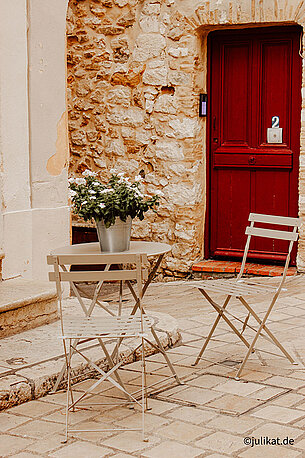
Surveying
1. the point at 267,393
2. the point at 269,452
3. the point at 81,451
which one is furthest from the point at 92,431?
the point at 267,393

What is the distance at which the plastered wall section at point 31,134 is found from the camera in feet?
18.1

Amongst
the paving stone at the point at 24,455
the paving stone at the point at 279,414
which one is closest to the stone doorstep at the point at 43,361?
Answer: the paving stone at the point at 24,455

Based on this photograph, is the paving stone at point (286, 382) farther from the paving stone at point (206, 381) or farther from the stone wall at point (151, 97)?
the stone wall at point (151, 97)

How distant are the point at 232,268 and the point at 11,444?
182 inches

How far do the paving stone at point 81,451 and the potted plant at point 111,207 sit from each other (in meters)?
1.37

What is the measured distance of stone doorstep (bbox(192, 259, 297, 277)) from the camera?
7570 mm

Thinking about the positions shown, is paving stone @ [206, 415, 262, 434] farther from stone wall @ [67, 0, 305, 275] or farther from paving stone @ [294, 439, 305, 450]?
stone wall @ [67, 0, 305, 275]

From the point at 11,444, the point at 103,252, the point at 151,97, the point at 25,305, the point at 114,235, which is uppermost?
the point at 151,97

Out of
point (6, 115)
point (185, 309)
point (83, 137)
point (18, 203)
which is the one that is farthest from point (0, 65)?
point (83, 137)

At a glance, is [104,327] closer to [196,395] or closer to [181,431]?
[181,431]

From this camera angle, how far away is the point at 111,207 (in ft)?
14.5

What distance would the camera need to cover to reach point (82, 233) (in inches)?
333

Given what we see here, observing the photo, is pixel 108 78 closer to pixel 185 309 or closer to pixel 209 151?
pixel 209 151

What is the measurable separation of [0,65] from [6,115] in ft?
1.18
